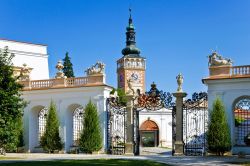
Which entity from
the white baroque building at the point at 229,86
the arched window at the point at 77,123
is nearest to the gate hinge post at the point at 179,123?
the white baroque building at the point at 229,86

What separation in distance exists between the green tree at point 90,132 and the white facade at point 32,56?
467 inches

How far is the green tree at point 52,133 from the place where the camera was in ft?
106

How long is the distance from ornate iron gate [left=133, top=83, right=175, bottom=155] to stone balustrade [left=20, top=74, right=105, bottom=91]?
9.58 ft

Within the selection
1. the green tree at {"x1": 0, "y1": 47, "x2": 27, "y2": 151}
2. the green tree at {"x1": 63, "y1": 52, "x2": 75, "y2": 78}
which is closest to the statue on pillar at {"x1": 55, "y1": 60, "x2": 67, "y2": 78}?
the green tree at {"x1": 0, "y1": 47, "x2": 27, "y2": 151}

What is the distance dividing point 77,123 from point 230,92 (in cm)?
1189

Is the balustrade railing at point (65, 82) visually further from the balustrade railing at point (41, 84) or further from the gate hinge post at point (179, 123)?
the gate hinge post at point (179, 123)

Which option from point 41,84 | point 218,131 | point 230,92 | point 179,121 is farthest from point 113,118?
point 230,92

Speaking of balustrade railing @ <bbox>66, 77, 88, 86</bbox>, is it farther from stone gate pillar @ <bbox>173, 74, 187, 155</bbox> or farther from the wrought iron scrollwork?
stone gate pillar @ <bbox>173, 74, 187, 155</bbox>

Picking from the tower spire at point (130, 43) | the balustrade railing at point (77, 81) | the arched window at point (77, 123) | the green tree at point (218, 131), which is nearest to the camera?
the green tree at point (218, 131)

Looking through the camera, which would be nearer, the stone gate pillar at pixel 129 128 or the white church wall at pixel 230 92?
the white church wall at pixel 230 92

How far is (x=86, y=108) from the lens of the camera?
30797 millimetres

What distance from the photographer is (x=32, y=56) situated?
42.6 meters

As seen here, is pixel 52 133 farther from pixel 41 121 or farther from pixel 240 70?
pixel 240 70

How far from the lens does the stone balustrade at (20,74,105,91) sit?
3122cm
